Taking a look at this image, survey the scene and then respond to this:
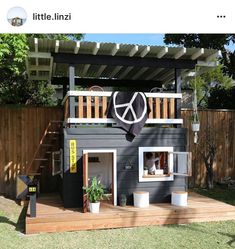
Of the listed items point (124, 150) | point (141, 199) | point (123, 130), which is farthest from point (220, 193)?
point (123, 130)

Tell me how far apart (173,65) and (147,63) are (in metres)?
0.64

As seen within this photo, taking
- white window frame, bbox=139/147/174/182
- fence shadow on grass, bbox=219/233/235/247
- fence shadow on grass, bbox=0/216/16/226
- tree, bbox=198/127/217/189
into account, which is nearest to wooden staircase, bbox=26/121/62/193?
fence shadow on grass, bbox=0/216/16/226

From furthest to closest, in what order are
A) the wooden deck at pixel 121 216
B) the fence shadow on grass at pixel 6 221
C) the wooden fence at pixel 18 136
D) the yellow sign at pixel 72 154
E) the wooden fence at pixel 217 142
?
the wooden fence at pixel 217 142 → the wooden fence at pixel 18 136 → the yellow sign at pixel 72 154 → the fence shadow on grass at pixel 6 221 → the wooden deck at pixel 121 216

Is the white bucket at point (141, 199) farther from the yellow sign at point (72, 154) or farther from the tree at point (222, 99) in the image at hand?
the tree at point (222, 99)

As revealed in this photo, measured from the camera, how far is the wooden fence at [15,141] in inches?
390

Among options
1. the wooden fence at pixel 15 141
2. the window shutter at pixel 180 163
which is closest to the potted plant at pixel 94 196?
the window shutter at pixel 180 163

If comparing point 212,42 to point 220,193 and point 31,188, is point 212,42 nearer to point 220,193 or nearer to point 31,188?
point 220,193

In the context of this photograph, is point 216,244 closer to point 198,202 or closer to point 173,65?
point 198,202

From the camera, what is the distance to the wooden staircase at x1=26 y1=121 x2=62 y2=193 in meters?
10.1
